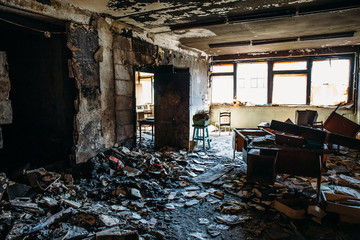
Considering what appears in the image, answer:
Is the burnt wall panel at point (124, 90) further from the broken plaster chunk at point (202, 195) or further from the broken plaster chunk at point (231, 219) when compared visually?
the broken plaster chunk at point (231, 219)

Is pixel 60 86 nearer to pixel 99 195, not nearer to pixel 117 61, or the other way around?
pixel 117 61

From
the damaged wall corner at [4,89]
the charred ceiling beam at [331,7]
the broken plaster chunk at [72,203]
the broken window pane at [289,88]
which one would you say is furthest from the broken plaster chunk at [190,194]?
A: the broken window pane at [289,88]

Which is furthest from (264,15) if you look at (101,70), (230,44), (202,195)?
(202,195)

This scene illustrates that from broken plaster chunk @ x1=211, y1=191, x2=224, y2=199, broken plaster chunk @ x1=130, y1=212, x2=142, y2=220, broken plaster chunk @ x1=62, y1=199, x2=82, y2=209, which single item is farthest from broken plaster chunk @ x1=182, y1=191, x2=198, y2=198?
broken plaster chunk @ x1=62, y1=199, x2=82, y2=209

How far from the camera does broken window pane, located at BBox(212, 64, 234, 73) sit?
31.8 ft

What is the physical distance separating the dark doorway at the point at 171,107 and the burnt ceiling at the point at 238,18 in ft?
3.75

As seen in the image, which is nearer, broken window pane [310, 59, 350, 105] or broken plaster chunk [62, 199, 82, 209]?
broken plaster chunk [62, 199, 82, 209]

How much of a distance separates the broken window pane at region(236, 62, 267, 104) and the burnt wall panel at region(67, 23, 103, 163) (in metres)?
6.82

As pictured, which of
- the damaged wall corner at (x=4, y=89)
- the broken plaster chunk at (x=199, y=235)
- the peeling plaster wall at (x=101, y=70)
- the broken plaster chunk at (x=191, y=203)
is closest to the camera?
the broken plaster chunk at (x=199, y=235)

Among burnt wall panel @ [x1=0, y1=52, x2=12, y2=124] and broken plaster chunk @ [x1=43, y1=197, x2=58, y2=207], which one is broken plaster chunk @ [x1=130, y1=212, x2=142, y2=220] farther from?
burnt wall panel @ [x1=0, y1=52, x2=12, y2=124]

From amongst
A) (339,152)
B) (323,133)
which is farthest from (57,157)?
(339,152)

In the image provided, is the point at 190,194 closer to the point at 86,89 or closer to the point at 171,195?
the point at 171,195

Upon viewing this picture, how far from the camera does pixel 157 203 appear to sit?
3320 mm

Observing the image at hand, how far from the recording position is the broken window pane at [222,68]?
970 cm
